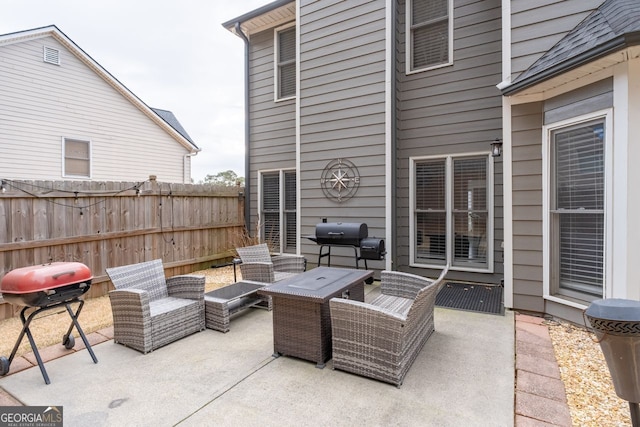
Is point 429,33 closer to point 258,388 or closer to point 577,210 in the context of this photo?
point 577,210

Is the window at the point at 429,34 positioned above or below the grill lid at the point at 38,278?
above

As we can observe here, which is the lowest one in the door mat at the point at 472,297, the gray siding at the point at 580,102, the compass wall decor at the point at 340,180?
the door mat at the point at 472,297

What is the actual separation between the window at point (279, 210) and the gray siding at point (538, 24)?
4529mm

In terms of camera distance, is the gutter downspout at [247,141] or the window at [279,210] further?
the gutter downspout at [247,141]

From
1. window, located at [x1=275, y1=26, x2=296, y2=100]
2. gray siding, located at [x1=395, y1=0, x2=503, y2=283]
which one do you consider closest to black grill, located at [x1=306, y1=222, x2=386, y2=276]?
gray siding, located at [x1=395, y1=0, x2=503, y2=283]

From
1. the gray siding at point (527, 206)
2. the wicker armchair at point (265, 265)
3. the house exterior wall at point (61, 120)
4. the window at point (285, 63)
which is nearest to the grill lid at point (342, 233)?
the wicker armchair at point (265, 265)

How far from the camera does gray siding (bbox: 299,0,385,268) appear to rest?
18.5 feet

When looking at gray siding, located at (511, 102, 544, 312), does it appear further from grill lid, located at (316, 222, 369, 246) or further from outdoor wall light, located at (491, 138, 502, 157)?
grill lid, located at (316, 222, 369, 246)

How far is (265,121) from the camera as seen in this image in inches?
294

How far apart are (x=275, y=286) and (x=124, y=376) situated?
1434 millimetres

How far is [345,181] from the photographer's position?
595cm

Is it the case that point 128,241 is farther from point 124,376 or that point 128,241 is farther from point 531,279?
point 531,279

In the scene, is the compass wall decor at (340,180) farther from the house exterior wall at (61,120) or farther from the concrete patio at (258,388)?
the house exterior wall at (61,120)

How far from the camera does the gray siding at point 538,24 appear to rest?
3643 mm
